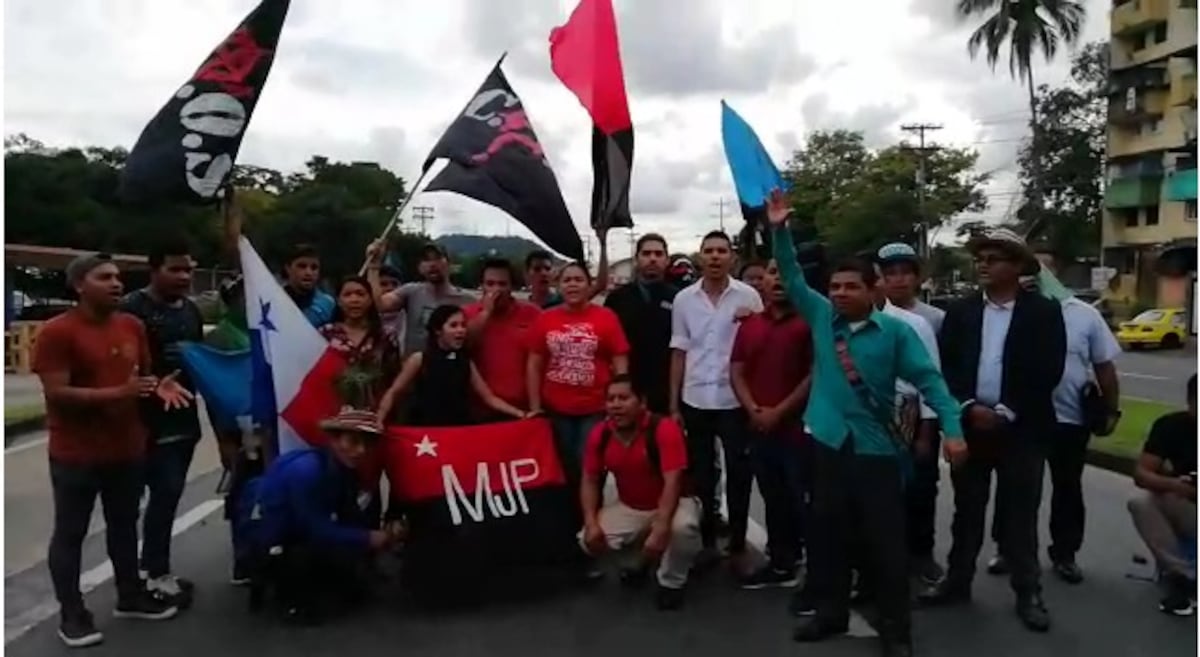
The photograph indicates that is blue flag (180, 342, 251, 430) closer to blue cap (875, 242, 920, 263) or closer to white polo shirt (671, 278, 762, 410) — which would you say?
white polo shirt (671, 278, 762, 410)

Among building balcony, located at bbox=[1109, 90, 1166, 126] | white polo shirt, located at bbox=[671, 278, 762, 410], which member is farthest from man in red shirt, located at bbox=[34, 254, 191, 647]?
building balcony, located at bbox=[1109, 90, 1166, 126]

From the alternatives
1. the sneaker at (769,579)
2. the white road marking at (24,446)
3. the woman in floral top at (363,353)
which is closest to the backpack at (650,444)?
the sneaker at (769,579)

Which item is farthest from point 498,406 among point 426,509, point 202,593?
point 202,593

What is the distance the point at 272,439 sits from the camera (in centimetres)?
655

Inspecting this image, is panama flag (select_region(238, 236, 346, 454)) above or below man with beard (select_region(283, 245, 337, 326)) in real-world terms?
below

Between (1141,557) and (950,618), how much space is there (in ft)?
5.91

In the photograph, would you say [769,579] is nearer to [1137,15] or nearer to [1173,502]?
[1173,502]

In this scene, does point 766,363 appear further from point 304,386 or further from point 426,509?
point 304,386

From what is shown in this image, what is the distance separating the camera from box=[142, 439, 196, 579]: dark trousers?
252 inches

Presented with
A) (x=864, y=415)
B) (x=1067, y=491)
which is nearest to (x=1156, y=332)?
(x=1067, y=491)

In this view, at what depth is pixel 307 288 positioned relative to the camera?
7.05 meters

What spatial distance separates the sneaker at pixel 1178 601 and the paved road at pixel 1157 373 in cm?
938

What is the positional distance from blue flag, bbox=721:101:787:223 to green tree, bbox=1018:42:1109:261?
53.5 m

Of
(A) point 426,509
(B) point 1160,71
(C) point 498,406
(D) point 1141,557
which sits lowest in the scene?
(D) point 1141,557
